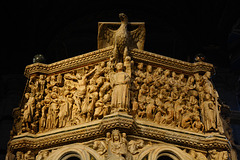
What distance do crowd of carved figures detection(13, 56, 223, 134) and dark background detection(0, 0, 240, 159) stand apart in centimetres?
344

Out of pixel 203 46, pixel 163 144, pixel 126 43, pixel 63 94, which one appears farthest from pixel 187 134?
pixel 203 46

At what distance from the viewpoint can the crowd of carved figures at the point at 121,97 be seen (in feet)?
20.9

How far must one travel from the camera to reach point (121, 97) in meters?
6.14

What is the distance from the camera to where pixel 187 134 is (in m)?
6.37

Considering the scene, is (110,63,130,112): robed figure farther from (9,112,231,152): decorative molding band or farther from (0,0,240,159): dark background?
(0,0,240,159): dark background

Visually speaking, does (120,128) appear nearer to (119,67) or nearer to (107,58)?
(119,67)

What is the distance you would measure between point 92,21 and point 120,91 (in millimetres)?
5768

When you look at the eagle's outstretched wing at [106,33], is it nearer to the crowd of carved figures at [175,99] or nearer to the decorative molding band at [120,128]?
the crowd of carved figures at [175,99]

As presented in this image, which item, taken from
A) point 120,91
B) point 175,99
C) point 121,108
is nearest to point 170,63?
point 175,99

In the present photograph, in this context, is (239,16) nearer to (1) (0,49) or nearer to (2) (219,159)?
(2) (219,159)

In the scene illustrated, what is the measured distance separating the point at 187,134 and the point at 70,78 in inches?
95.4

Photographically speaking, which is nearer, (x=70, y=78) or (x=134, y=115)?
(x=134, y=115)

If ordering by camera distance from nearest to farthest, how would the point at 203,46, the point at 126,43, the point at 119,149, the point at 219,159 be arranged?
the point at 119,149
the point at 219,159
the point at 126,43
the point at 203,46

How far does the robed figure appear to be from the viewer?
20.0 feet
